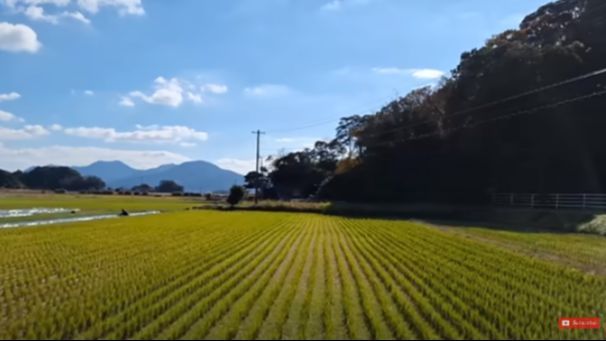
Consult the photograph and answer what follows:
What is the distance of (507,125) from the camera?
30.5 m

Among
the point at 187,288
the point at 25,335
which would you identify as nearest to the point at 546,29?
the point at 187,288

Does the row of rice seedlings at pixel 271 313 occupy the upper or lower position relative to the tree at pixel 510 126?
lower

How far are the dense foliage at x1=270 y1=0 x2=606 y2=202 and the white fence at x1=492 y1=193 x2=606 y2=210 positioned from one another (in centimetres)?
171

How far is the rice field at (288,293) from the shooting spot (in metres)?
5.54

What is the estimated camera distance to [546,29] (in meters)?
33.3

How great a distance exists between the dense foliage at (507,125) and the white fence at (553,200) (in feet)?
5.62

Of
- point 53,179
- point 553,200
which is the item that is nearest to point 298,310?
point 553,200

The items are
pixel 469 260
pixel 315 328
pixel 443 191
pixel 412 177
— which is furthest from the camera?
pixel 412 177

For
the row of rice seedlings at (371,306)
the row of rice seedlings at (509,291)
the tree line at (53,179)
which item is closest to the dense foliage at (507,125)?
the row of rice seedlings at (509,291)

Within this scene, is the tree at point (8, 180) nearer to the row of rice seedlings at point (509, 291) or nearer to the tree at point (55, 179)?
the tree at point (55, 179)

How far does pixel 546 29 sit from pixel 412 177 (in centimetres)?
1489

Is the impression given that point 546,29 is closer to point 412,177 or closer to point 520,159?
point 520,159

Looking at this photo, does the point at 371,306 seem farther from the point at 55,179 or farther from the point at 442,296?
the point at 55,179

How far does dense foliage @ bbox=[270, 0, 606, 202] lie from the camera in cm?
2795
